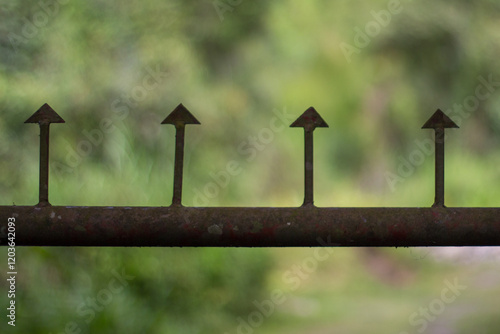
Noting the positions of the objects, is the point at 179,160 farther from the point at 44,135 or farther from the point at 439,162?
the point at 439,162

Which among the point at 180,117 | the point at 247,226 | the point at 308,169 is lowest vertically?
the point at 247,226

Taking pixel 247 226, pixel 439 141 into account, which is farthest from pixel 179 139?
pixel 439 141

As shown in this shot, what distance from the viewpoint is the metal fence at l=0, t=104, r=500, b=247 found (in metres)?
1.26

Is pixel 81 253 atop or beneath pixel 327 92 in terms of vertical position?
beneath

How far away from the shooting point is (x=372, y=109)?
14.1 ft

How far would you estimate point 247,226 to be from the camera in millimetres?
1271

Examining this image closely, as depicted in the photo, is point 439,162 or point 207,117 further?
point 207,117

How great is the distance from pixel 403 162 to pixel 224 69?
1.26m

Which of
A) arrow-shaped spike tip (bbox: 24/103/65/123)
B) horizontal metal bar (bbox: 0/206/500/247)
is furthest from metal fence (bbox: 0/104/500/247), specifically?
arrow-shaped spike tip (bbox: 24/103/65/123)

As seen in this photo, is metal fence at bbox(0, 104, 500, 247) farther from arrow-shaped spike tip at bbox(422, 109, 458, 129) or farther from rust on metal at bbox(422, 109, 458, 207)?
arrow-shaped spike tip at bbox(422, 109, 458, 129)

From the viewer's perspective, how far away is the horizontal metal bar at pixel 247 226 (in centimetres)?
126

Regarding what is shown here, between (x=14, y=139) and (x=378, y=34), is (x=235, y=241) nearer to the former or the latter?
(x=14, y=139)

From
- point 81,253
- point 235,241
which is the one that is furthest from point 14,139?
point 235,241

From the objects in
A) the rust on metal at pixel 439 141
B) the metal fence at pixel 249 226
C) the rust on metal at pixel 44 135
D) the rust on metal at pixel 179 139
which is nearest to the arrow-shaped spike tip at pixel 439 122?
the rust on metal at pixel 439 141
